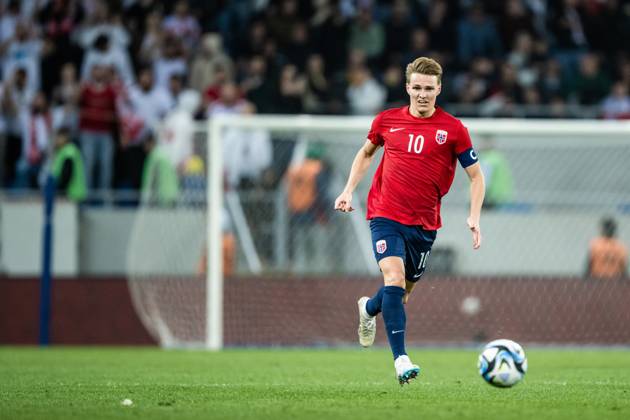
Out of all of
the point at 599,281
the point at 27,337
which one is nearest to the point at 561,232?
the point at 599,281

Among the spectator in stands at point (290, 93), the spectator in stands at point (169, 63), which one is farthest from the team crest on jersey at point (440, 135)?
the spectator in stands at point (169, 63)

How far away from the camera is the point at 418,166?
9195mm

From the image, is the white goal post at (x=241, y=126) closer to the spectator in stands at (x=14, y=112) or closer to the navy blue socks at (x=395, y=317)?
the spectator in stands at (x=14, y=112)

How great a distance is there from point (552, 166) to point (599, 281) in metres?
1.96

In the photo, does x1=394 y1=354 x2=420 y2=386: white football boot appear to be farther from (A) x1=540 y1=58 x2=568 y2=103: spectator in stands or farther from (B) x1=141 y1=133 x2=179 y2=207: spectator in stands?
(A) x1=540 y1=58 x2=568 y2=103: spectator in stands

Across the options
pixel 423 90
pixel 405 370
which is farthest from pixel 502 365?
pixel 423 90

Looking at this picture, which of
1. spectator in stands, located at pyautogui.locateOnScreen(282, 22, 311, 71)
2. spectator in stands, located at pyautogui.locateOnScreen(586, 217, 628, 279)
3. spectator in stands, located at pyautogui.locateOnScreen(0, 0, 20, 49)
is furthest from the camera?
spectator in stands, located at pyautogui.locateOnScreen(282, 22, 311, 71)

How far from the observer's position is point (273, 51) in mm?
20453

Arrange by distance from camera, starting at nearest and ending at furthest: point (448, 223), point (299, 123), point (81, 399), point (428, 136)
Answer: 1. point (81, 399)
2. point (428, 136)
3. point (299, 123)
4. point (448, 223)

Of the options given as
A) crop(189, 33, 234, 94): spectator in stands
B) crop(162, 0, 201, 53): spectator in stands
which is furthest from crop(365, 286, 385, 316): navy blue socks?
crop(162, 0, 201, 53): spectator in stands

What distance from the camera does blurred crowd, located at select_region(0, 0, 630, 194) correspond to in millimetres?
18469

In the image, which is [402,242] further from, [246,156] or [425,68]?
[246,156]

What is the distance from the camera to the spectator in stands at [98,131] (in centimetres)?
1827

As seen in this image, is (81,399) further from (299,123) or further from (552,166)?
(552,166)
